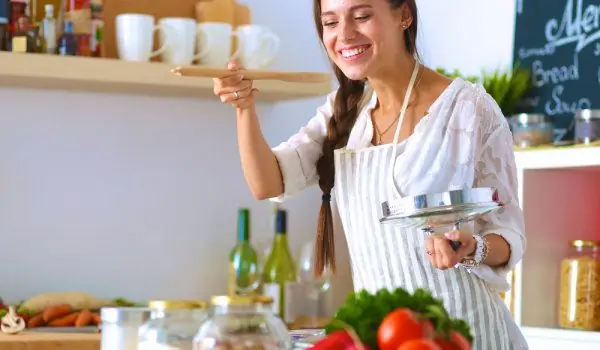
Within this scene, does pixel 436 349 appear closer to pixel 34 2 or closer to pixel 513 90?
pixel 513 90

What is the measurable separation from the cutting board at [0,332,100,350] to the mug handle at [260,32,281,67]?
0.91m

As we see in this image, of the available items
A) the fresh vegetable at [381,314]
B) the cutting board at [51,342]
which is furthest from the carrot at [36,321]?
the fresh vegetable at [381,314]

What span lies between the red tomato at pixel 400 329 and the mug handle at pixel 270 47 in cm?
197

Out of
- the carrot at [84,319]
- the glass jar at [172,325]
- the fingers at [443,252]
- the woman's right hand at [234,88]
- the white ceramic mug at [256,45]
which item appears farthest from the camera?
the white ceramic mug at [256,45]

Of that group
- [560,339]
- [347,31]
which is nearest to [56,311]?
[560,339]

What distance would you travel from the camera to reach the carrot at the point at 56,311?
2.55 meters

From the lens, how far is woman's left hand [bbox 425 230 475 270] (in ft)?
4.53

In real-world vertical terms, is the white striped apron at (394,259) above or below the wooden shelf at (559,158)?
below

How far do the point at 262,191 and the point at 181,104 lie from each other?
139 cm

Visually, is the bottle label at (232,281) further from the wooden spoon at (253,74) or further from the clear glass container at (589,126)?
the wooden spoon at (253,74)

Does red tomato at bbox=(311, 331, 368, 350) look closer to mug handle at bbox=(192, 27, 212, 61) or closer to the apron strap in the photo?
the apron strap

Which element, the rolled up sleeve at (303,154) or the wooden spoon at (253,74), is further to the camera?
the rolled up sleeve at (303,154)

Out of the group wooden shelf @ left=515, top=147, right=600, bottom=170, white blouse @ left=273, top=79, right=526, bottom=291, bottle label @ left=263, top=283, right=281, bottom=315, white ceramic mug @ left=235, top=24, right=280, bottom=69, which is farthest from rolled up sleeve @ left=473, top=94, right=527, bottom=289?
bottle label @ left=263, top=283, right=281, bottom=315

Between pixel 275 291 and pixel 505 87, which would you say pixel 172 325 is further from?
pixel 275 291
